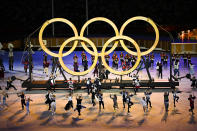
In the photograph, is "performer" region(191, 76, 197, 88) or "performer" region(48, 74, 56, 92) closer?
"performer" region(48, 74, 56, 92)

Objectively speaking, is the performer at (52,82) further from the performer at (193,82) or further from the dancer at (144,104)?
the performer at (193,82)

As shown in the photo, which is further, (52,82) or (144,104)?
(52,82)

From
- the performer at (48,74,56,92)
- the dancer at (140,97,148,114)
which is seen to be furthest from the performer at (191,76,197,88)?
the performer at (48,74,56,92)

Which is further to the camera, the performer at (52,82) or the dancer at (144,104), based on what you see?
the performer at (52,82)

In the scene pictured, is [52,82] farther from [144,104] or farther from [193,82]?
[193,82]

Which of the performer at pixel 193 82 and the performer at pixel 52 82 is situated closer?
the performer at pixel 52 82

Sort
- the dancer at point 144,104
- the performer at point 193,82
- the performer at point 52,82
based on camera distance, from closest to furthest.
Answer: the dancer at point 144,104 < the performer at point 52,82 < the performer at point 193,82

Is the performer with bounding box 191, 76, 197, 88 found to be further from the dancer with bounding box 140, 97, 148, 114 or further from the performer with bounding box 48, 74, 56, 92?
the performer with bounding box 48, 74, 56, 92

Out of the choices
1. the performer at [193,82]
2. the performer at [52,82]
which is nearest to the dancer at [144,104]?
the performer at [193,82]

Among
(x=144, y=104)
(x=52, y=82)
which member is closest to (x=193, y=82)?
(x=144, y=104)

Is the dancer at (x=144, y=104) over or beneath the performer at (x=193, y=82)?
beneath

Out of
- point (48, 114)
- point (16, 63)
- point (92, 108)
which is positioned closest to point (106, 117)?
point (92, 108)

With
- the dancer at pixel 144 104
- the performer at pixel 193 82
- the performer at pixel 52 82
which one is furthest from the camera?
the performer at pixel 193 82

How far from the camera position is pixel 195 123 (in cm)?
1803
